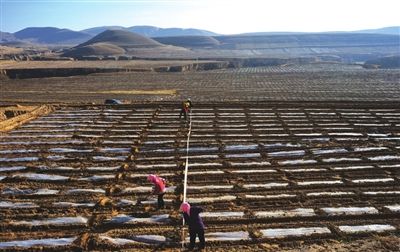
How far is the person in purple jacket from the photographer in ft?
23.4

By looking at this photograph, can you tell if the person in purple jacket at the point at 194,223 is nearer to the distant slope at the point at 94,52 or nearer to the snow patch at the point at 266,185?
the snow patch at the point at 266,185

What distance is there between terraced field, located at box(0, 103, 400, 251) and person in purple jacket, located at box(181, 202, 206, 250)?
0.95ft

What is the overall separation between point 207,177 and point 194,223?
3.58 meters

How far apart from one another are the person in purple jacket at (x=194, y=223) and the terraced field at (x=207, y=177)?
29cm

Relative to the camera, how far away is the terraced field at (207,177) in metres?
7.95

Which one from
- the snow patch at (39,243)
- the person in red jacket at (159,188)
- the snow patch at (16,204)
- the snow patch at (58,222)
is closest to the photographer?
the snow patch at (39,243)

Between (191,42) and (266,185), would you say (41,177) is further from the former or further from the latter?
(191,42)

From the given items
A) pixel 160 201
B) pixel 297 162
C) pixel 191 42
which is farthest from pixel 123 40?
pixel 160 201

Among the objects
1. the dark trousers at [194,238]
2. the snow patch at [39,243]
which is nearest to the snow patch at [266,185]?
the dark trousers at [194,238]

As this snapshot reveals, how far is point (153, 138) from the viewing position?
564 inches

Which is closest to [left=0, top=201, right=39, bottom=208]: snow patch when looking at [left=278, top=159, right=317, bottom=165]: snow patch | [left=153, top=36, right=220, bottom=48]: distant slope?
[left=278, top=159, right=317, bottom=165]: snow patch

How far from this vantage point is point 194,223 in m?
7.15

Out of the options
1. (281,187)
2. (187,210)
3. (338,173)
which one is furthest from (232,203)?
(338,173)

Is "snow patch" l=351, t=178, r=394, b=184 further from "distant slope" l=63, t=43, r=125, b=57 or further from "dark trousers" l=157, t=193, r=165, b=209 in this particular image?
"distant slope" l=63, t=43, r=125, b=57
